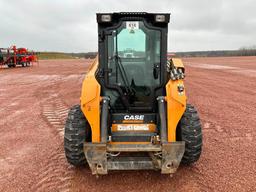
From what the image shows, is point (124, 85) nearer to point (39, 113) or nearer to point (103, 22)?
point (103, 22)

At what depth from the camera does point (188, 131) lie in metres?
3.63

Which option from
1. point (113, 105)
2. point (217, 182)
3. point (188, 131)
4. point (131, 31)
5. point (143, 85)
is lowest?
point (217, 182)

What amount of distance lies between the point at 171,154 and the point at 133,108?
95cm

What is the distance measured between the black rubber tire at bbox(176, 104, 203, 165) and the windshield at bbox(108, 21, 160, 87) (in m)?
0.68

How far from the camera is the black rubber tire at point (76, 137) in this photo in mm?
3625

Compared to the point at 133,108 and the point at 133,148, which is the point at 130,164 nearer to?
the point at 133,148

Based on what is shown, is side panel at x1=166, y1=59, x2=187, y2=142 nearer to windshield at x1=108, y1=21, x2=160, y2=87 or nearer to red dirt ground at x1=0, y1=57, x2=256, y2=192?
windshield at x1=108, y1=21, x2=160, y2=87

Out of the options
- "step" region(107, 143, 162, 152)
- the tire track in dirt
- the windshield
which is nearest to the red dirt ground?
the tire track in dirt

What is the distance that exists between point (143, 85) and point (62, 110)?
4.18 m

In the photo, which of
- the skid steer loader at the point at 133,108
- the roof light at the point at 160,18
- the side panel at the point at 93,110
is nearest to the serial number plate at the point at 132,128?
the skid steer loader at the point at 133,108

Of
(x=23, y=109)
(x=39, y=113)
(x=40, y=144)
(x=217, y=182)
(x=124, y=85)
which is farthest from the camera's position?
(x=23, y=109)

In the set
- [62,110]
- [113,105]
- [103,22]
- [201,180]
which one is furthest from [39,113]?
[201,180]

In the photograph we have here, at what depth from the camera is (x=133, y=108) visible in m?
3.92

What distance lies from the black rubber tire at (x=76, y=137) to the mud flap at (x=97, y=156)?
0.38 m
